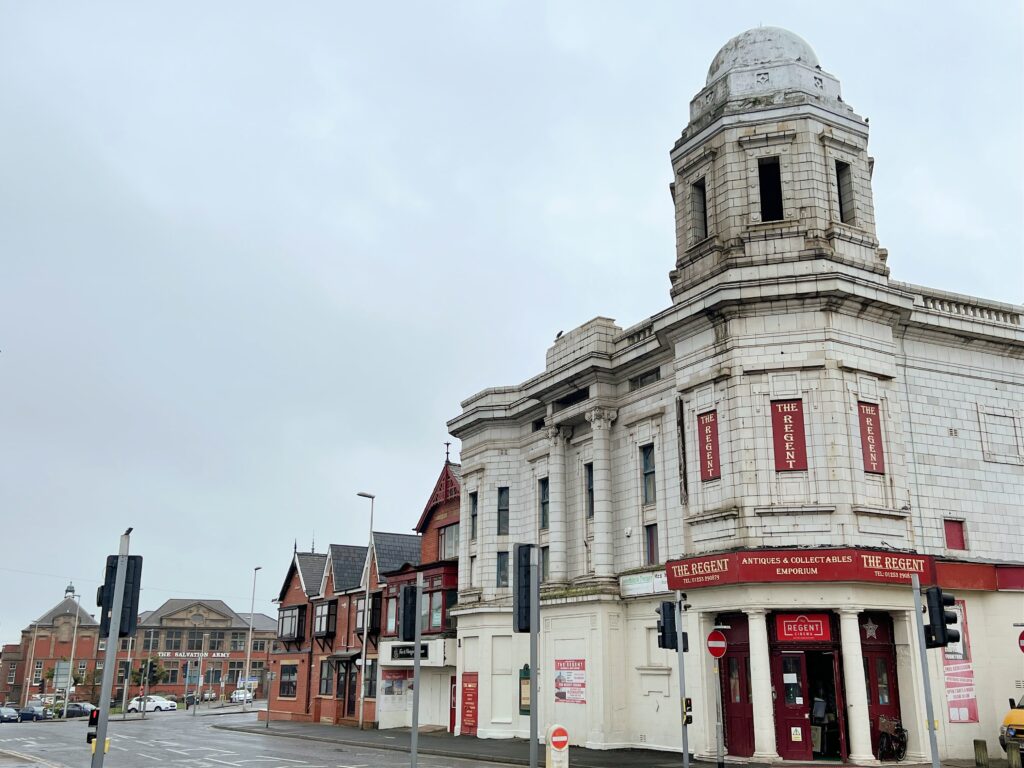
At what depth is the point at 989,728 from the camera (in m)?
26.9

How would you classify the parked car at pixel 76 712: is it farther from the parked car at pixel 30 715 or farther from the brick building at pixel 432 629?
the brick building at pixel 432 629

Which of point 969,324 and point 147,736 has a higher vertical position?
point 969,324

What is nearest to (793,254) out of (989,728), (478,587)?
(989,728)

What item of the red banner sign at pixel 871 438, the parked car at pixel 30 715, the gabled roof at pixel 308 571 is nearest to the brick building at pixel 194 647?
the parked car at pixel 30 715

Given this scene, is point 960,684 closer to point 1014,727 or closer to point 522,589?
point 1014,727

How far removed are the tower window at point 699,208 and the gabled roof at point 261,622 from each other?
10443 centimetres

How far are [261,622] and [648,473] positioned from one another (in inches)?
4168

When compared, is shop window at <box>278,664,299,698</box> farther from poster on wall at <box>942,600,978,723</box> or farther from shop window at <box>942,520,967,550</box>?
shop window at <box>942,520,967,550</box>

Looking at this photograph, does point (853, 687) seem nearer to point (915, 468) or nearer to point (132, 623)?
point (915, 468)

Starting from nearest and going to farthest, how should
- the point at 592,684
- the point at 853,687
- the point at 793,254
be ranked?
1. the point at 853,687
2. the point at 793,254
3. the point at 592,684

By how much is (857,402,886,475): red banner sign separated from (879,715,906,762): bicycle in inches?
273

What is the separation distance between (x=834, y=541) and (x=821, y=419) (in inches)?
138

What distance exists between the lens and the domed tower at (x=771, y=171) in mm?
29062

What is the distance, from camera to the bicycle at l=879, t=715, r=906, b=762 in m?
24.9
